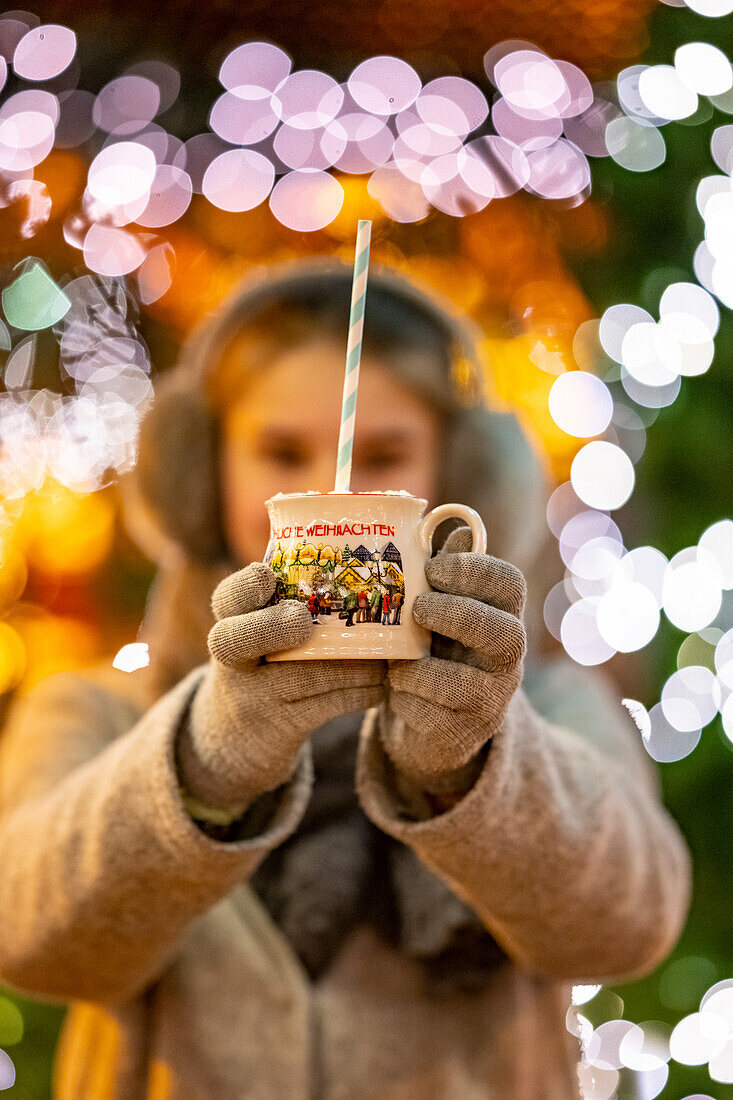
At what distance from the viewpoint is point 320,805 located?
2.82 feet

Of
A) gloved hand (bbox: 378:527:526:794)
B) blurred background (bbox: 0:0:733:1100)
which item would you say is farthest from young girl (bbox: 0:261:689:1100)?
blurred background (bbox: 0:0:733:1100)

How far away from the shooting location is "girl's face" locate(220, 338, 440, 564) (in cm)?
84

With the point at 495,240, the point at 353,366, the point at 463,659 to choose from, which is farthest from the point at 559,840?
the point at 495,240

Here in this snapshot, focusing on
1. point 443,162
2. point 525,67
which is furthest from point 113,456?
point 525,67

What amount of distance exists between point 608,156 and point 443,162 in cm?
25

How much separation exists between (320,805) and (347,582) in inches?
16.1

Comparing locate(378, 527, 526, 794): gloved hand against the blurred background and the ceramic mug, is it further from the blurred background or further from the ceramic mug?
the blurred background

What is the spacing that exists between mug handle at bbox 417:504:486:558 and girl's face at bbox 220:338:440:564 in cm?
28

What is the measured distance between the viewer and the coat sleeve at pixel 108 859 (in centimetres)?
63

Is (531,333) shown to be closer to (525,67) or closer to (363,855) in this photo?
(525,67)

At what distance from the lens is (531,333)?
1305 mm

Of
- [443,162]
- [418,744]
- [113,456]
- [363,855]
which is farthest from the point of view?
[443,162]

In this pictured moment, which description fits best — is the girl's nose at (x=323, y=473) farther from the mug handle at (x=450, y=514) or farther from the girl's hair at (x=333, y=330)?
the mug handle at (x=450, y=514)

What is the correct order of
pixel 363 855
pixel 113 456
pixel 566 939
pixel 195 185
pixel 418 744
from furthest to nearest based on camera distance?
pixel 195 185
pixel 113 456
pixel 363 855
pixel 566 939
pixel 418 744
